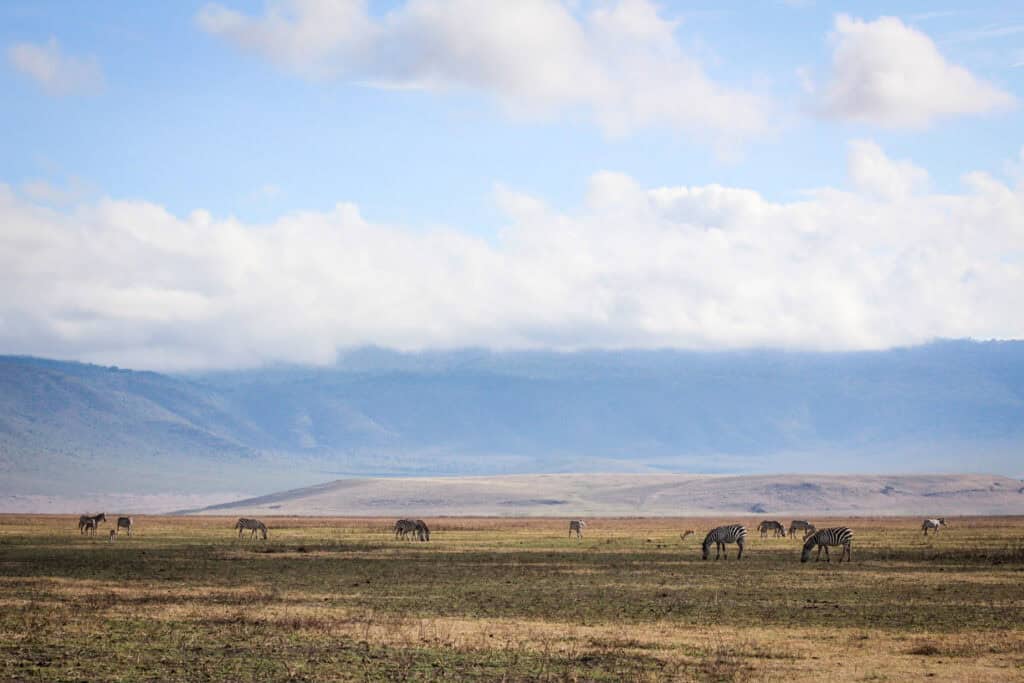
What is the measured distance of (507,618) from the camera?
2777cm

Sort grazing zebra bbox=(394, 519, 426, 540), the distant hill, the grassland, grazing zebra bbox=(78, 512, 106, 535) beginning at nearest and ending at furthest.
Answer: the grassland < grazing zebra bbox=(78, 512, 106, 535) < grazing zebra bbox=(394, 519, 426, 540) < the distant hill

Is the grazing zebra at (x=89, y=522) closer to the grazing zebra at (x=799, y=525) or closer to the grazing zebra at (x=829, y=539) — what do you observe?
the grazing zebra at (x=829, y=539)

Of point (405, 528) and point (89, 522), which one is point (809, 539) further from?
point (89, 522)

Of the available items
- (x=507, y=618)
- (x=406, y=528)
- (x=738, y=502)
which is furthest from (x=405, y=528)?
(x=738, y=502)

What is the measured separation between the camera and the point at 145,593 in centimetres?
3253

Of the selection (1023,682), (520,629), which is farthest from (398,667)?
(1023,682)

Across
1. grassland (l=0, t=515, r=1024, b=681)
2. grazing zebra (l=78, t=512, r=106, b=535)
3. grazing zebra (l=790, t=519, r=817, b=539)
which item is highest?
grazing zebra (l=78, t=512, r=106, b=535)

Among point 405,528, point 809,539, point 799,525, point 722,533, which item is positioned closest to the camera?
point 809,539

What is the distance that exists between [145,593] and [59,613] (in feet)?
17.4

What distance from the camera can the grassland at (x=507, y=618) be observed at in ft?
68.7

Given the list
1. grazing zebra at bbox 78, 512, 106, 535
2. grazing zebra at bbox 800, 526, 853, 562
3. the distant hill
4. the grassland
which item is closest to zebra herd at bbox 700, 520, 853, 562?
grazing zebra at bbox 800, 526, 853, 562

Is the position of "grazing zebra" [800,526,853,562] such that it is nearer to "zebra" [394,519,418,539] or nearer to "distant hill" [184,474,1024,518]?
"zebra" [394,519,418,539]

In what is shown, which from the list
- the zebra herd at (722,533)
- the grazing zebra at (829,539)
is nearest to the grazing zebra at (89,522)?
the zebra herd at (722,533)

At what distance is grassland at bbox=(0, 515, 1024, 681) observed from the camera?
824 inches
